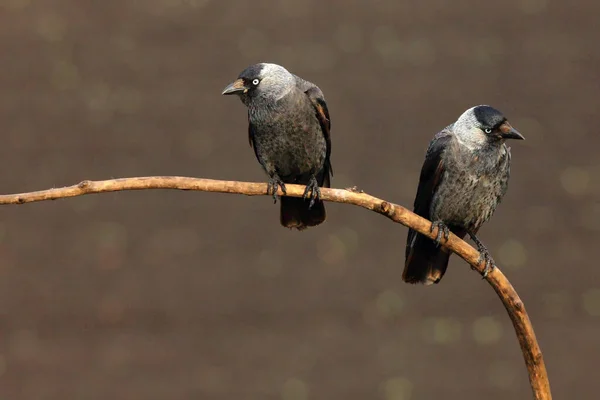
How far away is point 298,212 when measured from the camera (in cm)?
431

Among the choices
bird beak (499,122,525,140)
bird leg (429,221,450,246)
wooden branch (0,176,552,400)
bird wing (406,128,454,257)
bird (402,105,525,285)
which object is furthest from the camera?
bird wing (406,128,454,257)

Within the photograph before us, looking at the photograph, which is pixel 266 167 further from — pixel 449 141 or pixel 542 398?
pixel 542 398

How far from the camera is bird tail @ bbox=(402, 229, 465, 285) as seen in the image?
13.2ft

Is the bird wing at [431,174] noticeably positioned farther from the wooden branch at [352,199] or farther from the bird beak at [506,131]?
the wooden branch at [352,199]

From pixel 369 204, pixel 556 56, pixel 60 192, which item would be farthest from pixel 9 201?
pixel 556 56

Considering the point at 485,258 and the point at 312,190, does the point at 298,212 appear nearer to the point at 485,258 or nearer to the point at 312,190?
the point at 312,190

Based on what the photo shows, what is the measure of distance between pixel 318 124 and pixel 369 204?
1448mm

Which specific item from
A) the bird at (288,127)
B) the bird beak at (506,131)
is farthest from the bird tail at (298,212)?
the bird beak at (506,131)

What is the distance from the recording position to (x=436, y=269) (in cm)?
402

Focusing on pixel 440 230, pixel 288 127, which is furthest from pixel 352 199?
pixel 288 127

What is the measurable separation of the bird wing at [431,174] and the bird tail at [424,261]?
51mm

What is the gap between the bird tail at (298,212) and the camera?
430cm

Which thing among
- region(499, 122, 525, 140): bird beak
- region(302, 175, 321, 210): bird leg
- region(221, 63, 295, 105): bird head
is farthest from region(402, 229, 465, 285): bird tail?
region(221, 63, 295, 105): bird head

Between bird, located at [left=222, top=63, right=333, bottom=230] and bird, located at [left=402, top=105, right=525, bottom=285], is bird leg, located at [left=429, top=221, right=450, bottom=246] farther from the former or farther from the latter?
bird, located at [left=222, top=63, right=333, bottom=230]
